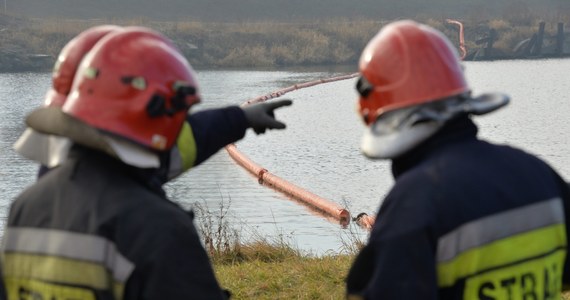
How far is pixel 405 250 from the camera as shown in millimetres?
2510

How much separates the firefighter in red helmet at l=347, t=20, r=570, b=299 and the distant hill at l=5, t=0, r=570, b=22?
58.1 metres

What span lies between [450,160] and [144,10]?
6217 cm

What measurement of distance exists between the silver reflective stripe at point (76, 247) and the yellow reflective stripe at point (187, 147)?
792 mm

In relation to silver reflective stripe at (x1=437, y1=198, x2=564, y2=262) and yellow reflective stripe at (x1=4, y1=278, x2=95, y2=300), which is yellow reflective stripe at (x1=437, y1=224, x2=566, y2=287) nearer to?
silver reflective stripe at (x1=437, y1=198, x2=564, y2=262)

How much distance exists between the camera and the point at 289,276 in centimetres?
635

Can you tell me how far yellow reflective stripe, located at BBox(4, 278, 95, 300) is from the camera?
8.20 feet

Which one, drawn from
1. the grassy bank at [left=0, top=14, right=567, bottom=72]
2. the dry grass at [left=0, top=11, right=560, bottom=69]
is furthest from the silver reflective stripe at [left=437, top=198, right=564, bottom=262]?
the dry grass at [left=0, top=11, right=560, bottom=69]

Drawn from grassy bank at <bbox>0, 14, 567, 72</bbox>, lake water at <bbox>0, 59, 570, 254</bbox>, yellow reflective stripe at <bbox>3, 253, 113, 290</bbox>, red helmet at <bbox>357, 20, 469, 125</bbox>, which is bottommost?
grassy bank at <bbox>0, 14, 567, 72</bbox>

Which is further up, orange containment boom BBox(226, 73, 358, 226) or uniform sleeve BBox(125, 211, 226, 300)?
uniform sleeve BBox(125, 211, 226, 300)

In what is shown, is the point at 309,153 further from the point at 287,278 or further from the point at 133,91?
the point at 133,91

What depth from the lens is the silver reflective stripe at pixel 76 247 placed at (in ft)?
8.02

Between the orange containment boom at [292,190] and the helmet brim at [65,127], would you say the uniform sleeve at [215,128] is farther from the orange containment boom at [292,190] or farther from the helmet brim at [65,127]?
the orange containment boom at [292,190]

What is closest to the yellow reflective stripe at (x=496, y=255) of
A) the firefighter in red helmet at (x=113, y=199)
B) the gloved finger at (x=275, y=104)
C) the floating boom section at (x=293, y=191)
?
the firefighter in red helmet at (x=113, y=199)

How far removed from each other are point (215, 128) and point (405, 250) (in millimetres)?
1147
